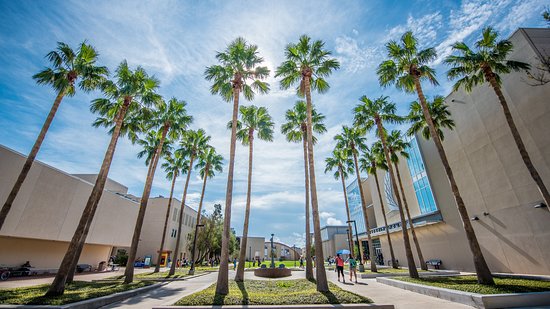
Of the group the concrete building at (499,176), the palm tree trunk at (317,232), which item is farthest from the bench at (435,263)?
the palm tree trunk at (317,232)

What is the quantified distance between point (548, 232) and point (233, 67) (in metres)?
22.3

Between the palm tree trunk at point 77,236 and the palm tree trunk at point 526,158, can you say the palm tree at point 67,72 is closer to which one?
the palm tree trunk at point 77,236

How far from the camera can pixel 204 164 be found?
30.2 metres

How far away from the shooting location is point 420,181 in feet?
91.8

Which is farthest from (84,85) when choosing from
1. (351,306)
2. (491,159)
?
(491,159)

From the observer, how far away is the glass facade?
26375 millimetres

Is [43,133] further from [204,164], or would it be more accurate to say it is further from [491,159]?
[491,159]

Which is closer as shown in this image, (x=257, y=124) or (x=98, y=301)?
(x=98, y=301)

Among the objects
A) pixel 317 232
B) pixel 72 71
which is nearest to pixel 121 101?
pixel 72 71

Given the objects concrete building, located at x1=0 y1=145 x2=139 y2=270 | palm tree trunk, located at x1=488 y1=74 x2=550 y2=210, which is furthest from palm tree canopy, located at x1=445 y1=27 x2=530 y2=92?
concrete building, located at x1=0 y1=145 x2=139 y2=270

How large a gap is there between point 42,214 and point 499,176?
122 feet

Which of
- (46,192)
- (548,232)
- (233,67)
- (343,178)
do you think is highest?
(233,67)

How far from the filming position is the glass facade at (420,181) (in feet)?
86.5

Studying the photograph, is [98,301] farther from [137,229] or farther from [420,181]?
[420,181]
